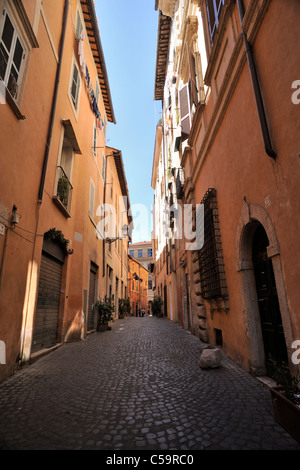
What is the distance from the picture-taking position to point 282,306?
2945mm

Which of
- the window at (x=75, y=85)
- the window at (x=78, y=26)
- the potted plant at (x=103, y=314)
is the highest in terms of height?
the window at (x=78, y=26)

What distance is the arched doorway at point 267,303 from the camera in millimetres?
3439

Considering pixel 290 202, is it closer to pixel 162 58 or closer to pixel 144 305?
pixel 162 58

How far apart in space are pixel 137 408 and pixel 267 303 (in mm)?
2333

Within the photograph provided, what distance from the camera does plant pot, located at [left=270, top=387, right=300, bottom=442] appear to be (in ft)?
6.73

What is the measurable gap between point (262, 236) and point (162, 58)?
17.4m

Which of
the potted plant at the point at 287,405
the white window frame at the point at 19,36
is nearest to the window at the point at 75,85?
the white window frame at the point at 19,36

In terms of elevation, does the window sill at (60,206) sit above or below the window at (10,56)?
below

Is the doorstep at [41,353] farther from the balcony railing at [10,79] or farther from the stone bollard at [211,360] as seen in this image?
the balcony railing at [10,79]

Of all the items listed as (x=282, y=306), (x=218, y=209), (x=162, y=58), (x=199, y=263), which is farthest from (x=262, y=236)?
(x=162, y=58)

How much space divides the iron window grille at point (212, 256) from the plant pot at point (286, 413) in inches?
108

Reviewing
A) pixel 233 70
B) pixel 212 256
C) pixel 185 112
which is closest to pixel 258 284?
pixel 212 256

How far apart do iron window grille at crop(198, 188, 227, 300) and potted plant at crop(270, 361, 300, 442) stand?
2721 mm

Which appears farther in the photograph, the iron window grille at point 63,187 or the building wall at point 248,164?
the iron window grille at point 63,187
